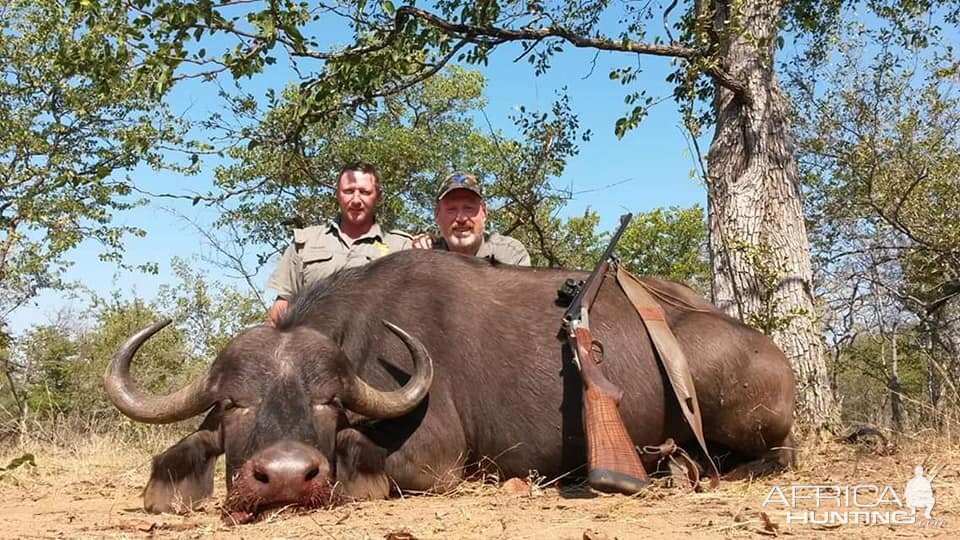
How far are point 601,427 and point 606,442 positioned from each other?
3.5 inches

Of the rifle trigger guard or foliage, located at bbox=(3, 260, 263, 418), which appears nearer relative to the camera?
the rifle trigger guard

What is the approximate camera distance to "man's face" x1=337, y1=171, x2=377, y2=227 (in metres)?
6.46

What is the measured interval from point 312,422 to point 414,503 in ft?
2.16

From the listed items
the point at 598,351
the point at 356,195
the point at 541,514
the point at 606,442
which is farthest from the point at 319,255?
the point at 541,514

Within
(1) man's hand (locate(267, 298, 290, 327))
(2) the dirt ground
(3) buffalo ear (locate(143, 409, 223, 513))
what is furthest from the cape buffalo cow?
(1) man's hand (locate(267, 298, 290, 327))

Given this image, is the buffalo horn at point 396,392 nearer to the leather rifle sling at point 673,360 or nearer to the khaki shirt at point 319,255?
the leather rifle sling at point 673,360

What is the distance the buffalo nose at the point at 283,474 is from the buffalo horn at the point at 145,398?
70 centimetres

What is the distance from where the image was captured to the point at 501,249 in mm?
6902

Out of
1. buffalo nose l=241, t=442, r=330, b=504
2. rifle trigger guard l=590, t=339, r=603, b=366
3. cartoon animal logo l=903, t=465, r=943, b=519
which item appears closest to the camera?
cartoon animal logo l=903, t=465, r=943, b=519

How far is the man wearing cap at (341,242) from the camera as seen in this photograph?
21.2 ft

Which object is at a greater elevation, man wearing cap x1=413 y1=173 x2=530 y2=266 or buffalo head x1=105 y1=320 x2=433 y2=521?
man wearing cap x1=413 y1=173 x2=530 y2=266

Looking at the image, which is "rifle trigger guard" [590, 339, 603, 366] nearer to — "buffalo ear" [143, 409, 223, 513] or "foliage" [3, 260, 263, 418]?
"buffalo ear" [143, 409, 223, 513]

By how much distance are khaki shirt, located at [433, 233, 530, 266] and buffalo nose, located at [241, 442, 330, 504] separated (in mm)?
3431

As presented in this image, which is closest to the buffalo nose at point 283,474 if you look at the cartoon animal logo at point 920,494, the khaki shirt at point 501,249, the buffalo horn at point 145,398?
the buffalo horn at point 145,398
